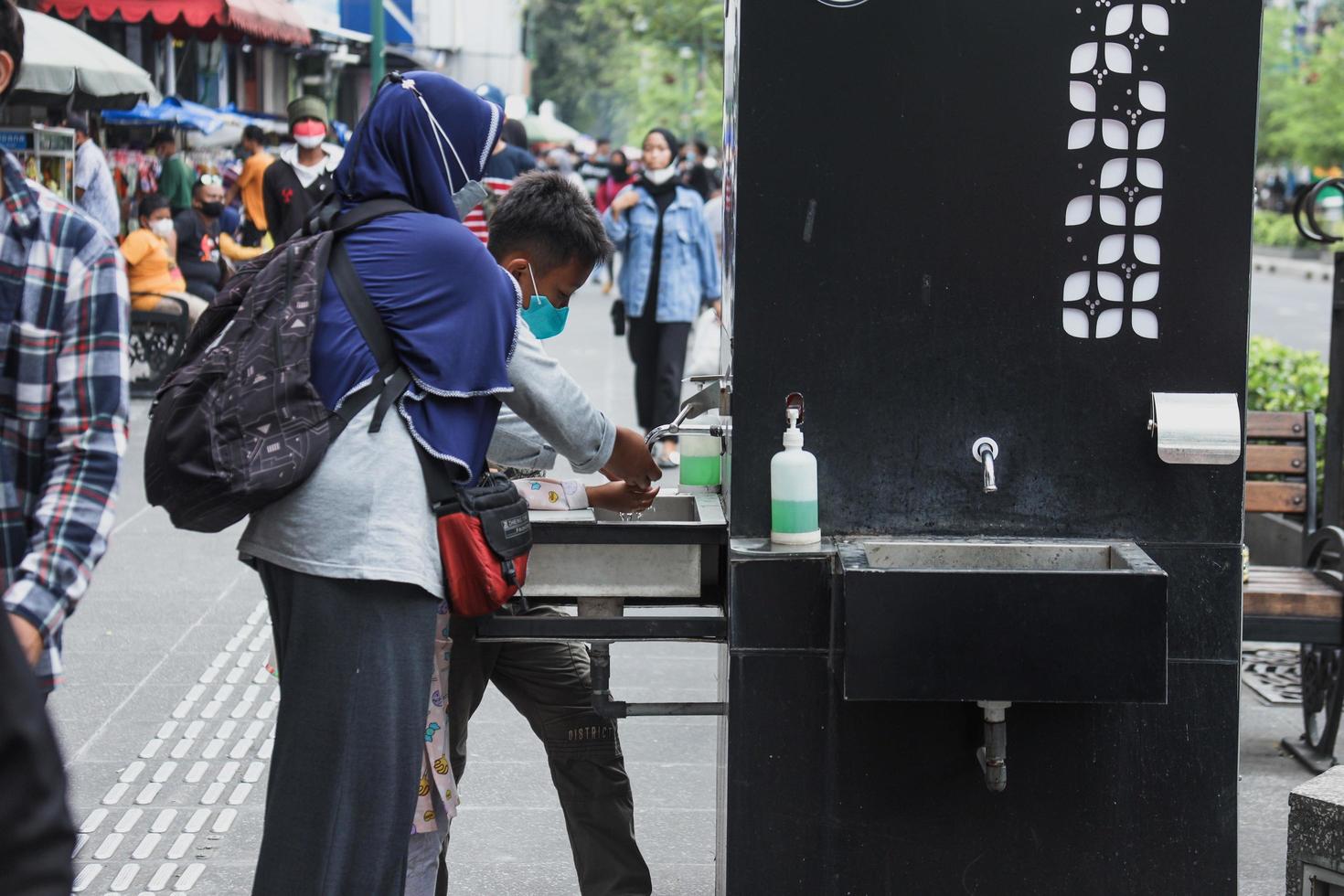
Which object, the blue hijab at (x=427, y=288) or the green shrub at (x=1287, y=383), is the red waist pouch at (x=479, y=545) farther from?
the green shrub at (x=1287, y=383)

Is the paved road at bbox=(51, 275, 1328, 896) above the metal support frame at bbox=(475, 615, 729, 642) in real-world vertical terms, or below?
below

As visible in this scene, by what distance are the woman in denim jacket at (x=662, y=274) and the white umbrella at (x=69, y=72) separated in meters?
4.21

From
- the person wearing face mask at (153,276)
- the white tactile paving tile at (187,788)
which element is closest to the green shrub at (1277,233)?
the person wearing face mask at (153,276)

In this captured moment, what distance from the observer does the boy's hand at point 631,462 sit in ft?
11.4

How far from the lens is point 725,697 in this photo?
141 inches

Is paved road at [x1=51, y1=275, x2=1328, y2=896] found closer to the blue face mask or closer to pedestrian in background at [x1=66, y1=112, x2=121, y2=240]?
the blue face mask

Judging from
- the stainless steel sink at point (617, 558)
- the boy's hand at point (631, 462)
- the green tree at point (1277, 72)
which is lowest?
the stainless steel sink at point (617, 558)

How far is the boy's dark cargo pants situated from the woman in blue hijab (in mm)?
764

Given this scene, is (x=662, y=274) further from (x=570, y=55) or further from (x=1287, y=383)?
(x=570, y=55)

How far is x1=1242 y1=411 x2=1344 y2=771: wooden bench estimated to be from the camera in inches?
205

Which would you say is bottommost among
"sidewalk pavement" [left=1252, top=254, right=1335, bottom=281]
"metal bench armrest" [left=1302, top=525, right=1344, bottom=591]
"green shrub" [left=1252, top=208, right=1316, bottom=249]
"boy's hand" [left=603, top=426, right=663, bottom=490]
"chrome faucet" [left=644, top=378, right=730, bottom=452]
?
"metal bench armrest" [left=1302, top=525, right=1344, bottom=591]

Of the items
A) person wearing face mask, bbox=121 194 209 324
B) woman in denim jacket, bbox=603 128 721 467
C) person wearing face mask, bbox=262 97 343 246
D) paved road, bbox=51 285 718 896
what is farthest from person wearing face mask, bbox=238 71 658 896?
person wearing face mask, bbox=121 194 209 324

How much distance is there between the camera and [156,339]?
1310 cm

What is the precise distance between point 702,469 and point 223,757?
2084 millimetres
